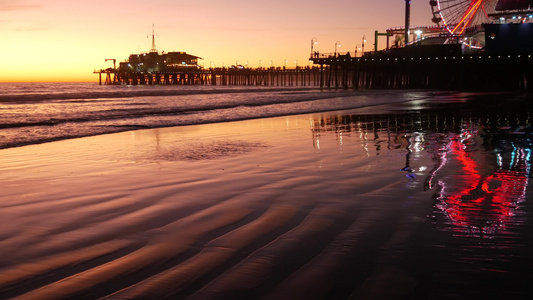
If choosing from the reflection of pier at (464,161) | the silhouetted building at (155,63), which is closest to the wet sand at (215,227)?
the reflection of pier at (464,161)

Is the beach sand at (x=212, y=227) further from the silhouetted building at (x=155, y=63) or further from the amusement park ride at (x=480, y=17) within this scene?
the silhouetted building at (x=155, y=63)

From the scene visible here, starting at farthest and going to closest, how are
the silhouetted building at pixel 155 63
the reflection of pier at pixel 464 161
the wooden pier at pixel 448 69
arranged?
the silhouetted building at pixel 155 63 < the wooden pier at pixel 448 69 < the reflection of pier at pixel 464 161

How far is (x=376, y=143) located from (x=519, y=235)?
651cm

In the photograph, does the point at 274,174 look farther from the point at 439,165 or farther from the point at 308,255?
the point at 308,255

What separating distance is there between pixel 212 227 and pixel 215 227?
0.02 metres

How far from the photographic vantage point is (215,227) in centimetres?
413

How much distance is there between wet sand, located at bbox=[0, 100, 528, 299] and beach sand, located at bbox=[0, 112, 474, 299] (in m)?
0.01

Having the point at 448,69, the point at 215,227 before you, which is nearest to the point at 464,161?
the point at 215,227

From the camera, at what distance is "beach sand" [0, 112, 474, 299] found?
289 cm

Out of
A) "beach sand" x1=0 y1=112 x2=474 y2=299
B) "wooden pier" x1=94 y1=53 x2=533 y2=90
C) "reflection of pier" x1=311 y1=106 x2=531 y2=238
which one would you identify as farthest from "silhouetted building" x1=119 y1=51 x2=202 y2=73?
"beach sand" x1=0 y1=112 x2=474 y2=299

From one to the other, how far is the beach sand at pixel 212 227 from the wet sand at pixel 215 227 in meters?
0.01

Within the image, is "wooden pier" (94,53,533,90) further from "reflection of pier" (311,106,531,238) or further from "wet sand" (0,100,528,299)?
"wet sand" (0,100,528,299)

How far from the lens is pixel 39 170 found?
7426 mm

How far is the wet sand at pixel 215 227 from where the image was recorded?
2.89m
